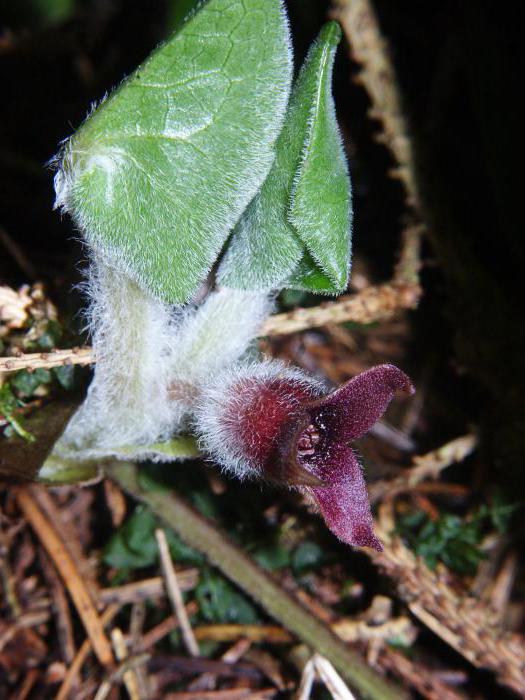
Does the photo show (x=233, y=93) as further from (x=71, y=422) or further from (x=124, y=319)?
(x=71, y=422)

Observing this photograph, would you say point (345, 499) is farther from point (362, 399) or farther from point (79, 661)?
point (79, 661)

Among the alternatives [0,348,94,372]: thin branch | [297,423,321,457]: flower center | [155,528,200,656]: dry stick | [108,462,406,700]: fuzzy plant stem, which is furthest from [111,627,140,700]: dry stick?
[297,423,321,457]: flower center

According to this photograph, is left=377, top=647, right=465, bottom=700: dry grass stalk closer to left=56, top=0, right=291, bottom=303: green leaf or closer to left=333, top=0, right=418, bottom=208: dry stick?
left=56, top=0, right=291, bottom=303: green leaf

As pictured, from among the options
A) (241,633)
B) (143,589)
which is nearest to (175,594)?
(143,589)

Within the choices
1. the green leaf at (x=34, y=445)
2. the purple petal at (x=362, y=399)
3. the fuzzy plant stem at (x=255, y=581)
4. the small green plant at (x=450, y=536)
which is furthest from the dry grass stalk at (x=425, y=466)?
the green leaf at (x=34, y=445)

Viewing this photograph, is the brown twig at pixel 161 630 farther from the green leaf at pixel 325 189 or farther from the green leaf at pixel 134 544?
the green leaf at pixel 325 189

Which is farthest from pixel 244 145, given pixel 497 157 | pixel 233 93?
pixel 497 157
